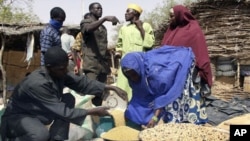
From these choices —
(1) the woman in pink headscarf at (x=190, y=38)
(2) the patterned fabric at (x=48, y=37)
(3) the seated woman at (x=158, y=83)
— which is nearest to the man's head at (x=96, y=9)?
(2) the patterned fabric at (x=48, y=37)

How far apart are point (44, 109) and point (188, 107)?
1569mm

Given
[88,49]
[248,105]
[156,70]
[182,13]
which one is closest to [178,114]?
[156,70]

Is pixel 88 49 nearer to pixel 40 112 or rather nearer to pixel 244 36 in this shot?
pixel 40 112

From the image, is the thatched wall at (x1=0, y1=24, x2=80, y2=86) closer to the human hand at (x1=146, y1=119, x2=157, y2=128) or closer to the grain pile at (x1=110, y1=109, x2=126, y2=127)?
the grain pile at (x1=110, y1=109, x2=126, y2=127)

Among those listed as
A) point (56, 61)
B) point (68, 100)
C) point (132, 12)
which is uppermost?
point (132, 12)

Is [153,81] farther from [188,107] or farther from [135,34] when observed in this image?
[135,34]

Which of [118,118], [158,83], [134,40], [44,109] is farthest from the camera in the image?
[134,40]

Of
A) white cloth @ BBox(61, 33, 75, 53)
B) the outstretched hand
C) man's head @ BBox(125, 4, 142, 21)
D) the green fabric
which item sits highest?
man's head @ BBox(125, 4, 142, 21)

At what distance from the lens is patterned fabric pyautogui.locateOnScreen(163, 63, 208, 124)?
14.1 ft

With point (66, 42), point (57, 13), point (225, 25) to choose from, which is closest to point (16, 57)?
point (66, 42)

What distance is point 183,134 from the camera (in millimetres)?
3289

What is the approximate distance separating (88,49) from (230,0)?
5.62 m

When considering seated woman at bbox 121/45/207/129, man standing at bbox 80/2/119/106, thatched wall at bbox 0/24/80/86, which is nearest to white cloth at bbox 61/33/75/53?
man standing at bbox 80/2/119/106

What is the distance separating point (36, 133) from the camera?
11.8 feet
